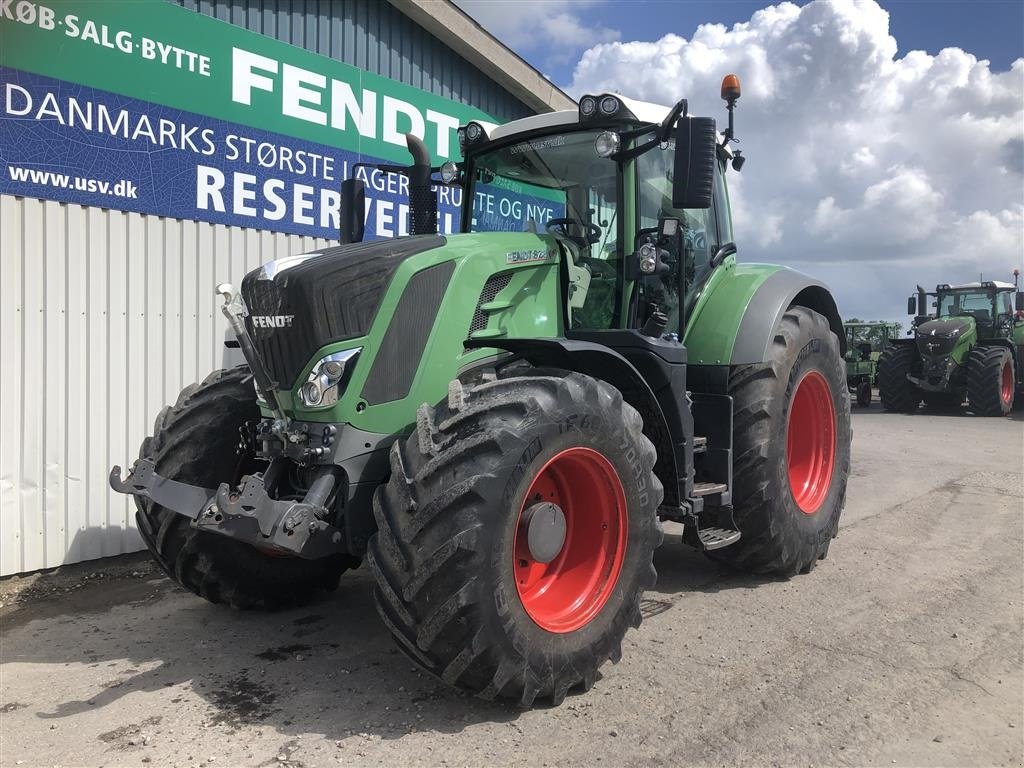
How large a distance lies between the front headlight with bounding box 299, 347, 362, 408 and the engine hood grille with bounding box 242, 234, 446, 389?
0.08 meters

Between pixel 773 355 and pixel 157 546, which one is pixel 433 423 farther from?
pixel 773 355

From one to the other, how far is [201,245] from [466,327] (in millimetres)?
3300

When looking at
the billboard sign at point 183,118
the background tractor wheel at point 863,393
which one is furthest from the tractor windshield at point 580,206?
the background tractor wheel at point 863,393

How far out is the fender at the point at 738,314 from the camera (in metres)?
4.79

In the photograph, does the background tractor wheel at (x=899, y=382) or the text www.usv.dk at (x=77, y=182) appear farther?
the background tractor wheel at (x=899, y=382)

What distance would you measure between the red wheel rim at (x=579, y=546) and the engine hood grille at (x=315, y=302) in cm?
108

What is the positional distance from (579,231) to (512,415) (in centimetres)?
184

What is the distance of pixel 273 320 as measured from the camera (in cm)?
352

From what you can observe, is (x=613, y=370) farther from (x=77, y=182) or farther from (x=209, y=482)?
(x=77, y=182)

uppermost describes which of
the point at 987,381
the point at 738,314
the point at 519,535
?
the point at 738,314

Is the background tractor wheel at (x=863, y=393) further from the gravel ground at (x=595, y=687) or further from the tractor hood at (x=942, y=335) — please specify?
the gravel ground at (x=595, y=687)

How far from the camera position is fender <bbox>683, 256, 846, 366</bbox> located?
479 cm

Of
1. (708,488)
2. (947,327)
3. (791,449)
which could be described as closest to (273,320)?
(708,488)

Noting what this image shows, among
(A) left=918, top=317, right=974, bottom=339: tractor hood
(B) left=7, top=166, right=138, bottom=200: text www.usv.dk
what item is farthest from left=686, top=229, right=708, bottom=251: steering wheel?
(A) left=918, top=317, right=974, bottom=339: tractor hood
